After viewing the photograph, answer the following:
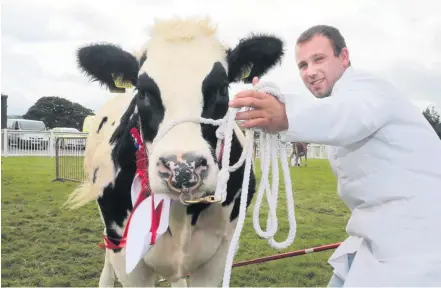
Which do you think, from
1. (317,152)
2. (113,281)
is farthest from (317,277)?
(317,152)

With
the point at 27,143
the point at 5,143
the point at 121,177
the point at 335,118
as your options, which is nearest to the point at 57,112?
the point at 27,143

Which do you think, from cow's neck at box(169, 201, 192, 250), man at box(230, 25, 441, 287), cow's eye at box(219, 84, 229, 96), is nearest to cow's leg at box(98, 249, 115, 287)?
cow's neck at box(169, 201, 192, 250)

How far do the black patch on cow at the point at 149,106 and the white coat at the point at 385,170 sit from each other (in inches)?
33.2

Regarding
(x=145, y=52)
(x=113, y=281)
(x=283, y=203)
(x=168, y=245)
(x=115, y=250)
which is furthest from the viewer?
(x=283, y=203)

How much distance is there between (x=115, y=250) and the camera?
334 centimetres

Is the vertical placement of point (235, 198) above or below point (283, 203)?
above

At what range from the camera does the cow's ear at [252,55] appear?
2.89 meters

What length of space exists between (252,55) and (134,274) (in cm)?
156

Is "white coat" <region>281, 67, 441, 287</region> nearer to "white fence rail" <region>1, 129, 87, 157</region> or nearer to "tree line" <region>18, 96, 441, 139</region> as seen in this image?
"white fence rail" <region>1, 129, 87, 157</region>

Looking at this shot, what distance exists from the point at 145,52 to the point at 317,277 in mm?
3361

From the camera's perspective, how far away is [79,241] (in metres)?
6.44

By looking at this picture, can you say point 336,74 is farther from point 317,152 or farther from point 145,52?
point 317,152

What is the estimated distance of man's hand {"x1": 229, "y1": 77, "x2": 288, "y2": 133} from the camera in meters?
1.80

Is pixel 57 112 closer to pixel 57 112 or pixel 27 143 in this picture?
pixel 57 112
